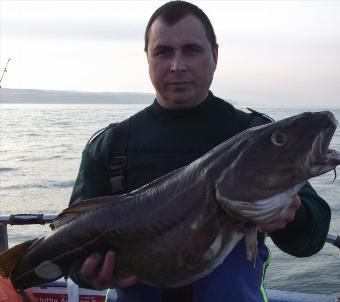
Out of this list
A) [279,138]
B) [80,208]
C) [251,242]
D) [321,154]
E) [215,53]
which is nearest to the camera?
[321,154]

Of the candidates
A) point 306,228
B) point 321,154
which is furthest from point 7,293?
point 321,154

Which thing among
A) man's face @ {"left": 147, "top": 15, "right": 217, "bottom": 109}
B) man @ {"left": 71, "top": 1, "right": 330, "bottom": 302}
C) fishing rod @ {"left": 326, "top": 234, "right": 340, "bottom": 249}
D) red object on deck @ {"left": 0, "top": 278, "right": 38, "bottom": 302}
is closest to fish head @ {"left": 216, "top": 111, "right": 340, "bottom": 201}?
man @ {"left": 71, "top": 1, "right": 330, "bottom": 302}

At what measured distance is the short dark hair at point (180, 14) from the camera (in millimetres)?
3656

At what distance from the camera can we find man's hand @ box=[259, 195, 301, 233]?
299 centimetres

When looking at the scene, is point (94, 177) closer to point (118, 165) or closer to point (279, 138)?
point (118, 165)

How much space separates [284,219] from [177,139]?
104 cm

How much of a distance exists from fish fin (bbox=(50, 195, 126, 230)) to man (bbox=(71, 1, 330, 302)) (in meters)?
0.24

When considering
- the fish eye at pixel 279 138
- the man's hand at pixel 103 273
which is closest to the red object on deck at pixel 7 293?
the man's hand at pixel 103 273

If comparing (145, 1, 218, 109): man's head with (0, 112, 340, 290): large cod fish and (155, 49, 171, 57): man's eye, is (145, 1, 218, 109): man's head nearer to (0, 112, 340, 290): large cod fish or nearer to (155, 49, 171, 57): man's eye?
(155, 49, 171, 57): man's eye

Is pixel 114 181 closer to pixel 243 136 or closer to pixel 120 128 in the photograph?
pixel 120 128

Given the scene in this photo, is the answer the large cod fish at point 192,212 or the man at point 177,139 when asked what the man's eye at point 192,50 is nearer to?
the man at point 177,139

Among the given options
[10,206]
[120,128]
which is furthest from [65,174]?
[120,128]

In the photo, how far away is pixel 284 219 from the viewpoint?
3021 mm

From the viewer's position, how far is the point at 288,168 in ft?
9.46
